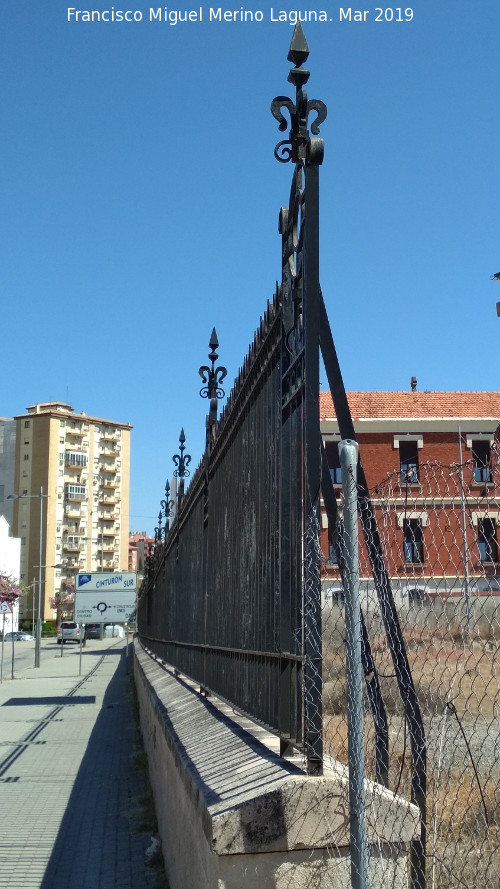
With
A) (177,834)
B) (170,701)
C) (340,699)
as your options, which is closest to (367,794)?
(177,834)

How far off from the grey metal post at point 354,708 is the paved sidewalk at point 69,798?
12.6 feet

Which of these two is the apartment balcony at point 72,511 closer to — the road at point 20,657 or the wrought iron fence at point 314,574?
the road at point 20,657

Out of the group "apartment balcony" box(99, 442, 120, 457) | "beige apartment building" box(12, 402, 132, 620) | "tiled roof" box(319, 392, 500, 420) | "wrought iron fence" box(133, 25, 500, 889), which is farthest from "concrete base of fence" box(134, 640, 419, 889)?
"apartment balcony" box(99, 442, 120, 457)

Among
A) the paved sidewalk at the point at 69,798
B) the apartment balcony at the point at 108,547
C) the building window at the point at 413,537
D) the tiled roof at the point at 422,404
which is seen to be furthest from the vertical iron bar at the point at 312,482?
the apartment balcony at the point at 108,547

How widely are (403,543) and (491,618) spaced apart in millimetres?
503

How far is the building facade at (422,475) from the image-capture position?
2.41 meters

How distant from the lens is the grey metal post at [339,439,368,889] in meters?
2.40

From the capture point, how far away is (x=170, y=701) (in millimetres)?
7504

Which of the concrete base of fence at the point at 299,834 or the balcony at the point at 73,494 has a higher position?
the balcony at the point at 73,494

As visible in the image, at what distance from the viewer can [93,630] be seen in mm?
71562

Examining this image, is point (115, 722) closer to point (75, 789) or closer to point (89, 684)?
point (75, 789)

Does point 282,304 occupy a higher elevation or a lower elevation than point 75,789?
higher

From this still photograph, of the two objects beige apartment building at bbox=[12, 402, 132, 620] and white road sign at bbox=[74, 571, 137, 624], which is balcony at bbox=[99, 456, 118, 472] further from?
white road sign at bbox=[74, 571, 137, 624]

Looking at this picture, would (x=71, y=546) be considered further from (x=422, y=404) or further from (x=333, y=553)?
(x=333, y=553)
